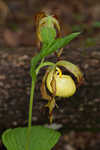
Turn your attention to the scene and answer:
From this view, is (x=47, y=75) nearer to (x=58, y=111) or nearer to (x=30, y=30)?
(x=58, y=111)

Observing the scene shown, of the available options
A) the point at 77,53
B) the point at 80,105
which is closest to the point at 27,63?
the point at 77,53

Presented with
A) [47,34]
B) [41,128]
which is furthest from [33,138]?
[47,34]

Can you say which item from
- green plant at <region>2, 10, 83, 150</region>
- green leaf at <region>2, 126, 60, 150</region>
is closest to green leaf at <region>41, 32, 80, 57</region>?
green plant at <region>2, 10, 83, 150</region>

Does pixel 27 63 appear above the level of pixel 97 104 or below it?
above

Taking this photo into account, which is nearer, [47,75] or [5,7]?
[47,75]

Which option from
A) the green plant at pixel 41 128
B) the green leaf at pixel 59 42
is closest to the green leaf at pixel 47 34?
the green plant at pixel 41 128

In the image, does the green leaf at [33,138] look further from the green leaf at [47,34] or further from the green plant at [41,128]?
the green leaf at [47,34]

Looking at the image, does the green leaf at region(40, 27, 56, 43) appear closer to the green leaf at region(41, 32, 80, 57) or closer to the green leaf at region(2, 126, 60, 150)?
the green leaf at region(41, 32, 80, 57)

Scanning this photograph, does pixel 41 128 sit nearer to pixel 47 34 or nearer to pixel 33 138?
pixel 33 138
